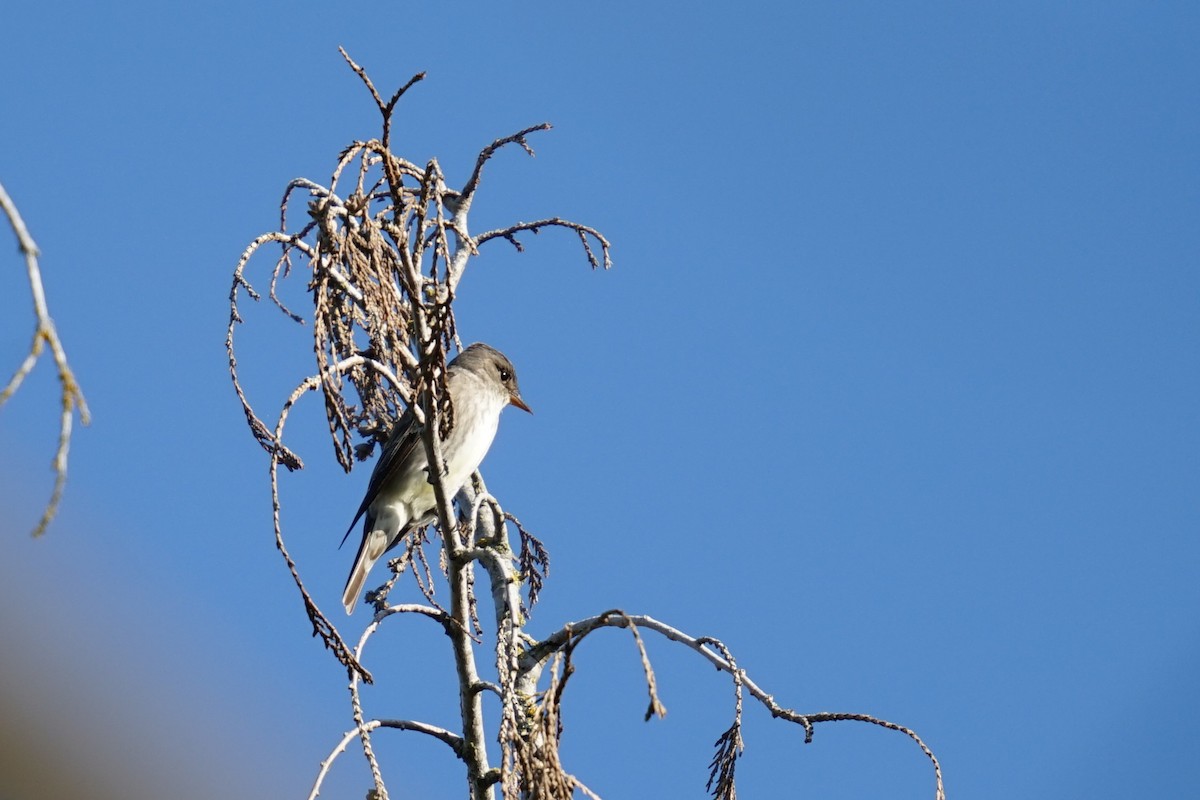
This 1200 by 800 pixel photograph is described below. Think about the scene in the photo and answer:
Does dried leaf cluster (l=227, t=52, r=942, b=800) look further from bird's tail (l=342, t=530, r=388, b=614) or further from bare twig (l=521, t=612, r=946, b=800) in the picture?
bird's tail (l=342, t=530, r=388, b=614)

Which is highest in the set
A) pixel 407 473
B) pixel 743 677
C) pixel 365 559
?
pixel 407 473

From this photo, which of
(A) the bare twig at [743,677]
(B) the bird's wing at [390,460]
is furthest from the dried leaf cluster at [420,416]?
(B) the bird's wing at [390,460]

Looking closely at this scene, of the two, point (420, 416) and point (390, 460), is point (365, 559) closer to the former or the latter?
point (390, 460)

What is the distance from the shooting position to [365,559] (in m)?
6.98

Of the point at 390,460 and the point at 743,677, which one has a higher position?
the point at 390,460

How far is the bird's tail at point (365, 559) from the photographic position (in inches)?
271

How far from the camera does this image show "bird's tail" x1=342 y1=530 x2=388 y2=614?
6.89m

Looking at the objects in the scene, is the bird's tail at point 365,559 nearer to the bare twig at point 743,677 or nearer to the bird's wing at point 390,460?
the bird's wing at point 390,460

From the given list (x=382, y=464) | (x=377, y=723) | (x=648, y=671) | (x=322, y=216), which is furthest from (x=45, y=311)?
(x=382, y=464)

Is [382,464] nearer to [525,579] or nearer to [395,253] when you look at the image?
[525,579]

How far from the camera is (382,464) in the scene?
6.72 meters

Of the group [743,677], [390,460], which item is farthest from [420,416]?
[390,460]

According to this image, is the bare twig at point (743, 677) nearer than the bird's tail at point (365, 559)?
Yes

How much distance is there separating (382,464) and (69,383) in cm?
508
